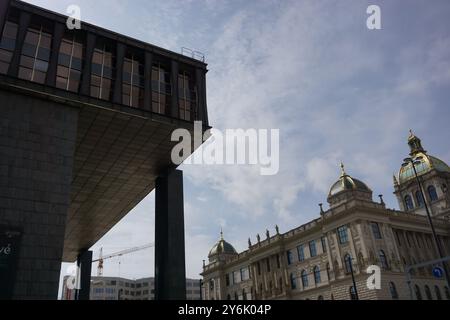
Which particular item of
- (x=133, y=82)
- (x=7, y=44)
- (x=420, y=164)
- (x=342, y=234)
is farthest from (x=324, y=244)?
(x=7, y=44)

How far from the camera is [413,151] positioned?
9588 cm

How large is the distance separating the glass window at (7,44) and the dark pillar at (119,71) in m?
7.30

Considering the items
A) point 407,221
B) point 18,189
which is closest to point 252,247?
point 407,221

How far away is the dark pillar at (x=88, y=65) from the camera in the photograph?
96.7ft

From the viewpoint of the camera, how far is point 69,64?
1188 inches

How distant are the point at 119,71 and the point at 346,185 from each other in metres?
48.7

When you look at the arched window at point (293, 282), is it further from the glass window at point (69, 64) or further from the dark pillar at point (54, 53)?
the dark pillar at point (54, 53)

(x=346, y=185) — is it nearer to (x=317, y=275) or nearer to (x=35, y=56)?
(x=317, y=275)

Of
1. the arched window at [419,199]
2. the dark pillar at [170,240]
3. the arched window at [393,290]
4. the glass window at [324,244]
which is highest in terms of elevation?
the arched window at [419,199]

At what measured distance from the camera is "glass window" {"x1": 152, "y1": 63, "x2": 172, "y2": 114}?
33.1 m

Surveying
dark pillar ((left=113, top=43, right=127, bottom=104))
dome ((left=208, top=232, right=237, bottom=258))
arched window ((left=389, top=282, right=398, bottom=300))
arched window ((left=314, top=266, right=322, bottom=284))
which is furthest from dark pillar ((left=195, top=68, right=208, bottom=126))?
dome ((left=208, top=232, right=237, bottom=258))

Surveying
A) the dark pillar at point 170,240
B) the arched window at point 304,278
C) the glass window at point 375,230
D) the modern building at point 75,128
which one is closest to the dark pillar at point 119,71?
the modern building at point 75,128

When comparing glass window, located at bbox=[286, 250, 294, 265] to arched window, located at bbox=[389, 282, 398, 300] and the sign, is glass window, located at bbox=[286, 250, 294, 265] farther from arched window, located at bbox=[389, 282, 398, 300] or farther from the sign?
the sign
